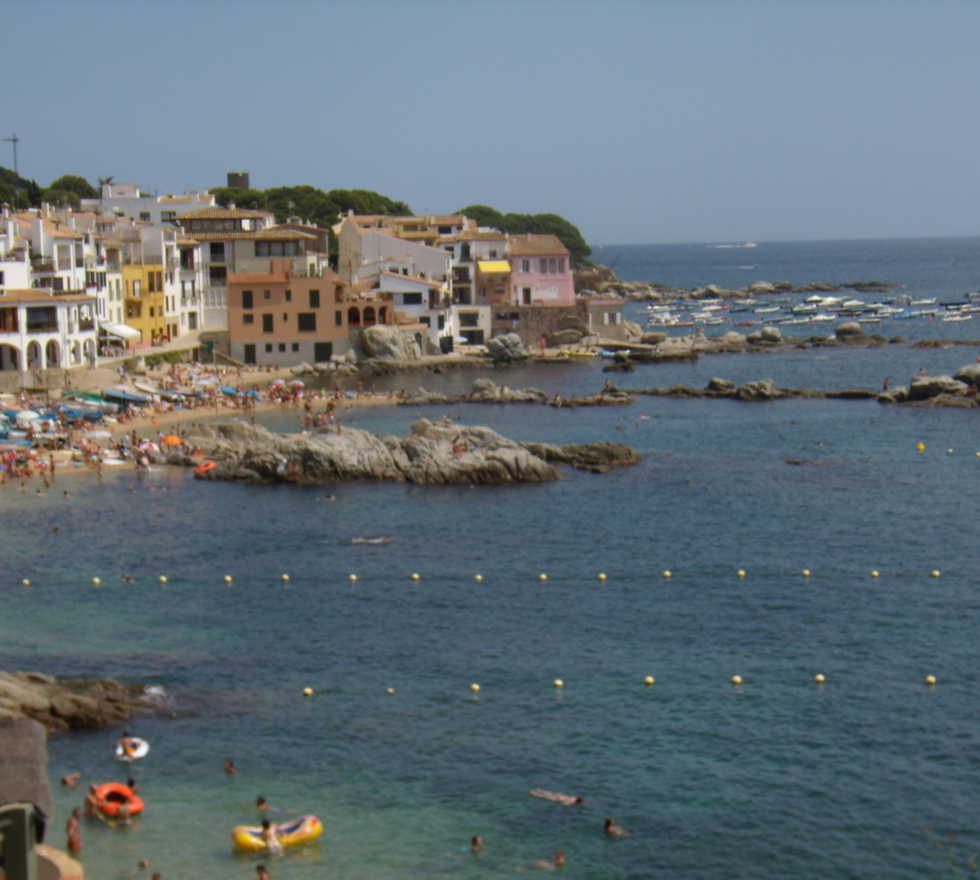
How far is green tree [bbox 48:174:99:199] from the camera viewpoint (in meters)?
162

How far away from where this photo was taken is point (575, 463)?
69.4 m

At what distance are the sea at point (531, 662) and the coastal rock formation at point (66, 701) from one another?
507mm

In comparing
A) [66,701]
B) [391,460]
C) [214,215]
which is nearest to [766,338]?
[214,215]

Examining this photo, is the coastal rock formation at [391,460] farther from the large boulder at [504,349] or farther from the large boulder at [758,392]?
the large boulder at [504,349]

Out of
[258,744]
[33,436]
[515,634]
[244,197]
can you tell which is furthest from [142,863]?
[244,197]

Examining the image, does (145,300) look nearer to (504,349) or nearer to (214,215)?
(214,215)

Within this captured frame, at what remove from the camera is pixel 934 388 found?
303 ft

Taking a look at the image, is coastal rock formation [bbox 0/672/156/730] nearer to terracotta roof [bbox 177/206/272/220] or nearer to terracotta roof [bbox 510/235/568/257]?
terracotta roof [bbox 177/206/272/220]

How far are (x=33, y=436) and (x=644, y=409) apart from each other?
129ft

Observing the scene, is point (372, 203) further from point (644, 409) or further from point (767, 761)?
point (767, 761)

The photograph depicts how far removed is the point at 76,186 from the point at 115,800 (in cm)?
14534

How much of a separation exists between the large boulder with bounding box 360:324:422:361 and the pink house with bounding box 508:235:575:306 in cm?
1853

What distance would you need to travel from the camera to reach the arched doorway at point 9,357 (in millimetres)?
84000

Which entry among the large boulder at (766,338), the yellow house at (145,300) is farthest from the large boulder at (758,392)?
the yellow house at (145,300)
